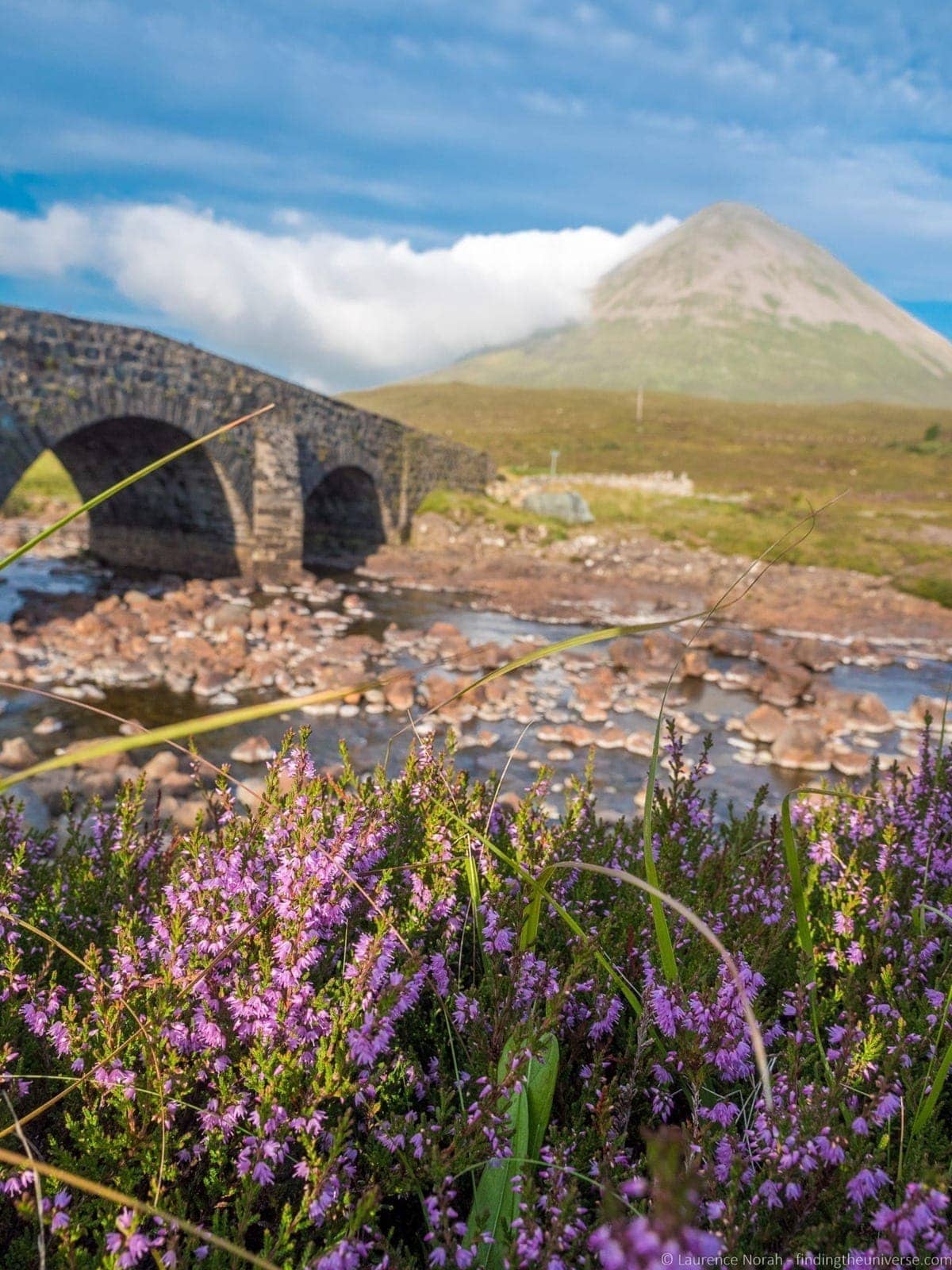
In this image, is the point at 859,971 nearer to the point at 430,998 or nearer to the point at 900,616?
the point at 430,998

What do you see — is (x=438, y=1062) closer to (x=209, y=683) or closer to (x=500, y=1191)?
(x=500, y=1191)

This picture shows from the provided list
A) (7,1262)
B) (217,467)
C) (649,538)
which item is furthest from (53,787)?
(649,538)

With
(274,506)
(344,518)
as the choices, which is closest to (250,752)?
(274,506)

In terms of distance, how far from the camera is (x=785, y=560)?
29469mm

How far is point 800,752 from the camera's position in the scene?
10789 mm

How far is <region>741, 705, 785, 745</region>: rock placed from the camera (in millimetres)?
11539

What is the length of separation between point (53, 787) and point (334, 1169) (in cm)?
775

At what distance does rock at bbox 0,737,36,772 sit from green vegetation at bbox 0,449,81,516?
19.2m

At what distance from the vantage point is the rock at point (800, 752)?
10.7 m

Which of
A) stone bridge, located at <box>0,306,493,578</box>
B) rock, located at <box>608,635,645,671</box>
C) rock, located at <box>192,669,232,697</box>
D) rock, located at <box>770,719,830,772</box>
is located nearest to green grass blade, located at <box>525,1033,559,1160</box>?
rock, located at <box>770,719,830,772</box>

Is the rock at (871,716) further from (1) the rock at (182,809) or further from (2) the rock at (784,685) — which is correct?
(1) the rock at (182,809)

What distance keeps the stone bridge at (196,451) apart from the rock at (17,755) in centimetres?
627

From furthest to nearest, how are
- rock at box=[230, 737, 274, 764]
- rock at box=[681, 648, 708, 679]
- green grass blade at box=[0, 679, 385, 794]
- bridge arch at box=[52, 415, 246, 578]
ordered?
1. bridge arch at box=[52, 415, 246, 578]
2. rock at box=[681, 648, 708, 679]
3. rock at box=[230, 737, 274, 764]
4. green grass blade at box=[0, 679, 385, 794]

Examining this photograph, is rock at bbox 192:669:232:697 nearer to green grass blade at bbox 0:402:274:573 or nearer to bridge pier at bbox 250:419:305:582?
bridge pier at bbox 250:419:305:582
